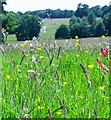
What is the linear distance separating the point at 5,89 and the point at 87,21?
6.66m

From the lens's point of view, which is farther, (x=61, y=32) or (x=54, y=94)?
(x=61, y=32)

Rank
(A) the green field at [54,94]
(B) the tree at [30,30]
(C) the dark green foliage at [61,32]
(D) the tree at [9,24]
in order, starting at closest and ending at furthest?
(A) the green field at [54,94] → (B) the tree at [30,30] → (C) the dark green foliage at [61,32] → (D) the tree at [9,24]

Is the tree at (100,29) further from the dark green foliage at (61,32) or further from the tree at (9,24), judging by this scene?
the tree at (9,24)

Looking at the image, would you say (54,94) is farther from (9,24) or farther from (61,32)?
(9,24)

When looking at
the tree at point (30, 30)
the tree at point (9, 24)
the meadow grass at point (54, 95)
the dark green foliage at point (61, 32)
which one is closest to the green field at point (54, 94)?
the meadow grass at point (54, 95)

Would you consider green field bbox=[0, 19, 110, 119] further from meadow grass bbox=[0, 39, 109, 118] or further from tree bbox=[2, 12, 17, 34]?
tree bbox=[2, 12, 17, 34]

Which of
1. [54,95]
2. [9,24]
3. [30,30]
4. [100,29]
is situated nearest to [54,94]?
[54,95]

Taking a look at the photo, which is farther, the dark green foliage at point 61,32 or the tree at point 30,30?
the dark green foliage at point 61,32

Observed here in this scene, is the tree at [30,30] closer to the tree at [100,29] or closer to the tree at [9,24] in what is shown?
the tree at [9,24]

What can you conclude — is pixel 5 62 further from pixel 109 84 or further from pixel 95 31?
pixel 95 31

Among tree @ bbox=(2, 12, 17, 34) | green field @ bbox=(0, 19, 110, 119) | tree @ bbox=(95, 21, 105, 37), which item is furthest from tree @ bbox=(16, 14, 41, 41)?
tree @ bbox=(95, 21, 105, 37)

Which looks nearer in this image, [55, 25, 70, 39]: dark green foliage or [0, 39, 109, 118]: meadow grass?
[0, 39, 109, 118]: meadow grass

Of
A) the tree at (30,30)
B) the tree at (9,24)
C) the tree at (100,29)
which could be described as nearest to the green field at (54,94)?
the tree at (30,30)

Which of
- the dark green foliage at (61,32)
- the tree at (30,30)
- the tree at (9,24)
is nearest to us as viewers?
the tree at (30,30)
